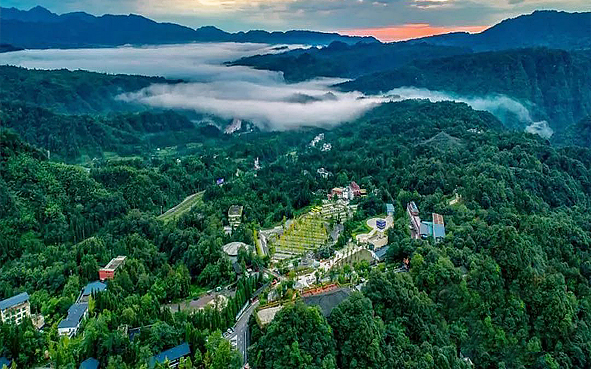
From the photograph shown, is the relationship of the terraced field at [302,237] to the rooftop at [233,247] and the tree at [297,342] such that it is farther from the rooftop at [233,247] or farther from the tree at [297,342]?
the tree at [297,342]

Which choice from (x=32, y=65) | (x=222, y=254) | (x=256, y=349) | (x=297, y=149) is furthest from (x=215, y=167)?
(x=32, y=65)

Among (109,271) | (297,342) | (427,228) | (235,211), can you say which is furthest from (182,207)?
(297,342)

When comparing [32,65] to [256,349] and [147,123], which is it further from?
[256,349]

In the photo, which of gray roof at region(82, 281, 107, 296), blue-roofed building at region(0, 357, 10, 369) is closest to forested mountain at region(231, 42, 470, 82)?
gray roof at region(82, 281, 107, 296)

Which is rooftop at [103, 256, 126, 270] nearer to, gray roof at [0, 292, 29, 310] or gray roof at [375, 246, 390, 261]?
gray roof at [0, 292, 29, 310]

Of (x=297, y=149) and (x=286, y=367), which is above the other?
(x=286, y=367)
